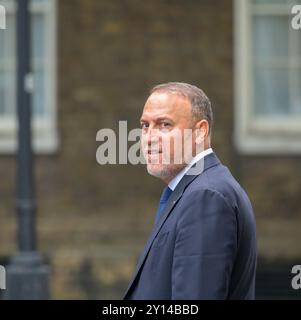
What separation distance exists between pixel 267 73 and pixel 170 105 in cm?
684

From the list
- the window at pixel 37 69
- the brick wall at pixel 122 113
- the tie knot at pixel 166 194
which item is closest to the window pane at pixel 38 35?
the window at pixel 37 69

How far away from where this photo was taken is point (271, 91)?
976 cm

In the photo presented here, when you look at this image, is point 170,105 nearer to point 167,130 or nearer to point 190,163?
point 167,130

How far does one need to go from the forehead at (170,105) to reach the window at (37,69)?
6444mm

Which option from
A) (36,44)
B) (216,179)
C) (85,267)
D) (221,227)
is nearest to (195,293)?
(221,227)

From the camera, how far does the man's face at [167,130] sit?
3.05m

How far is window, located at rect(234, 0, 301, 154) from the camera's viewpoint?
9.46 metres

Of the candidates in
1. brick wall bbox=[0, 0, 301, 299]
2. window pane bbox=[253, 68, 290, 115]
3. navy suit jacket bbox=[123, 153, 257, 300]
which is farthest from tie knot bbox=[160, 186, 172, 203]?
window pane bbox=[253, 68, 290, 115]

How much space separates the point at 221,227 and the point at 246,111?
6854 mm

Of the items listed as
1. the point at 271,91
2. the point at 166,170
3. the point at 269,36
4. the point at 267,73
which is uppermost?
the point at 269,36

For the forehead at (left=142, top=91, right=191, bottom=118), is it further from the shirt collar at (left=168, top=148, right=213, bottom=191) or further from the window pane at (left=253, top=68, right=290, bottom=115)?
the window pane at (left=253, top=68, right=290, bottom=115)

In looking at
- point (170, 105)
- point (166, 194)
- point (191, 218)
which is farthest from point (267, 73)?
point (191, 218)

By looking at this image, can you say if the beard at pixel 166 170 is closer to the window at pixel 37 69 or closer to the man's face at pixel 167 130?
the man's face at pixel 167 130

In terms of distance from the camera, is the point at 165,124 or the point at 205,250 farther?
the point at 165,124
